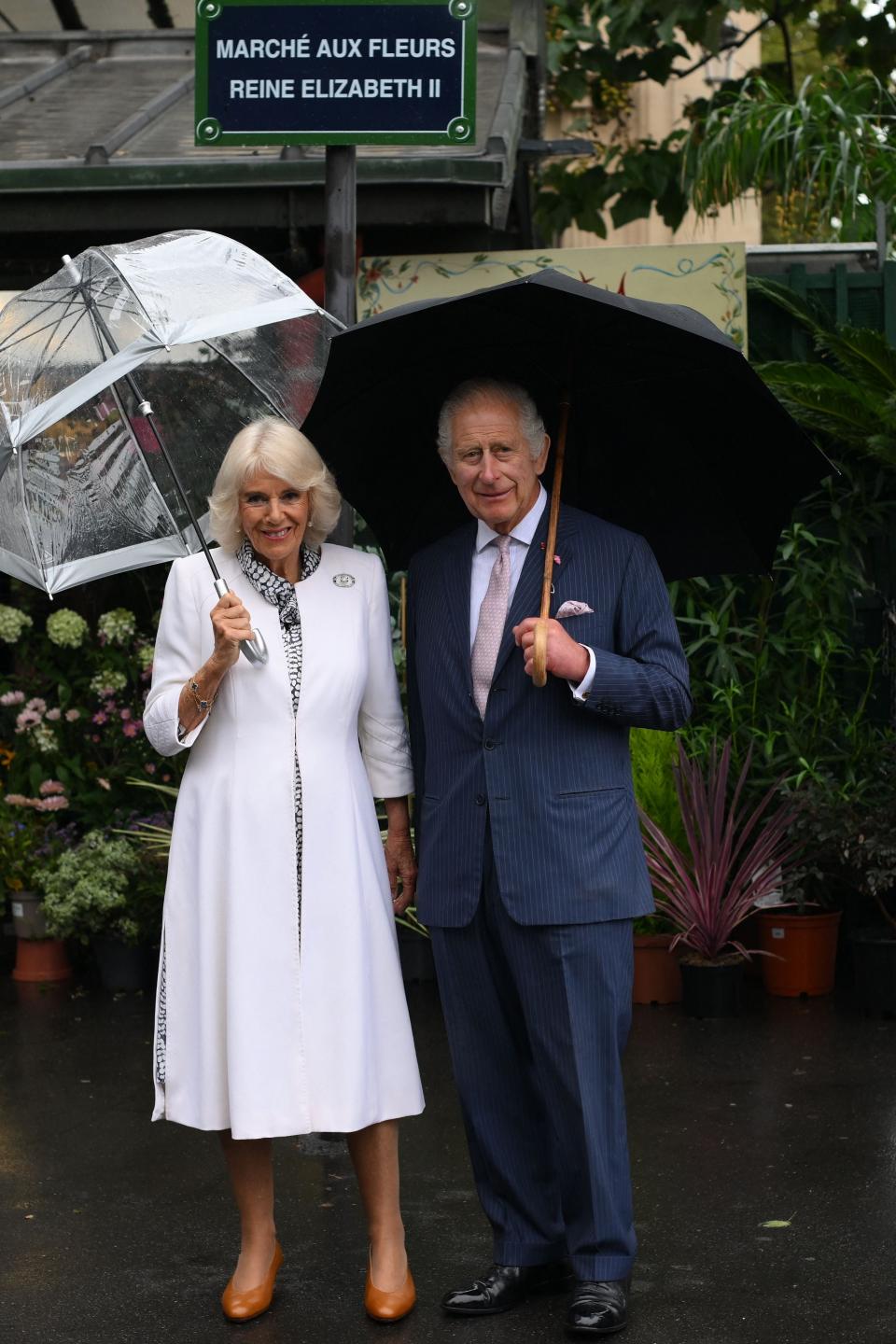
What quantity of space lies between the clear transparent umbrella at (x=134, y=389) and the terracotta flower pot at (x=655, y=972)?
3.26 meters

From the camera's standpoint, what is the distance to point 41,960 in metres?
7.64

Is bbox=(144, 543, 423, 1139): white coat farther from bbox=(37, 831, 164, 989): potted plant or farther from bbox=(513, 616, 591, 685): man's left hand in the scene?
bbox=(37, 831, 164, 989): potted plant

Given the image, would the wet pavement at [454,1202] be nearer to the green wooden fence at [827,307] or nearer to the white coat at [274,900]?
the white coat at [274,900]

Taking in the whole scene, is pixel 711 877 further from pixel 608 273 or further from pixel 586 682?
pixel 586 682

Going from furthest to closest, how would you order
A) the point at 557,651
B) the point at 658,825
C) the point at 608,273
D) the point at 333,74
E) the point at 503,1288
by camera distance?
1. the point at 608,273
2. the point at 658,825
3. the point at 333,74
4. the point at 503,1288
5. the point at 557,651

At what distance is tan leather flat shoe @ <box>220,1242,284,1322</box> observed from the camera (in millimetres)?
4051

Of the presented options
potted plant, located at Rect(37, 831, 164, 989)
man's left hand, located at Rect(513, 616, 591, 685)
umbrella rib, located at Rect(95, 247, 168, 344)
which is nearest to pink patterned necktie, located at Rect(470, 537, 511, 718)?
man's left hand, located at Rect(513, 616, 591, 685)

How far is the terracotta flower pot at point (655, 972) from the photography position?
697cm

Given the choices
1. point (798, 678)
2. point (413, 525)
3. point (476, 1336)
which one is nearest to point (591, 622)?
point (413, 525)

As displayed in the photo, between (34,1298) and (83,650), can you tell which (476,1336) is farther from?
(83,650)

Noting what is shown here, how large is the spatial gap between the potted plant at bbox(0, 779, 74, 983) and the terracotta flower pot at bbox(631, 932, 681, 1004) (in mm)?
2524

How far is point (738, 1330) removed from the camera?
393 centimetres

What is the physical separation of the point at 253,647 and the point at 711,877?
3309mm

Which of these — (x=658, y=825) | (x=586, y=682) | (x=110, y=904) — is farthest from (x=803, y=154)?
(x=586, y=682)
